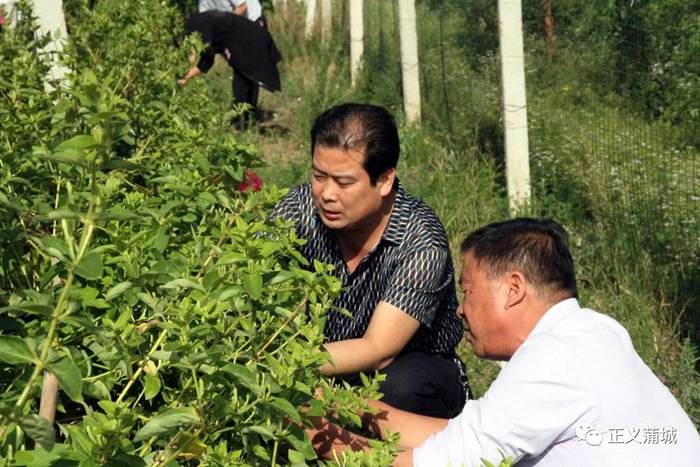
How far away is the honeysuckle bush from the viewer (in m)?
1.49

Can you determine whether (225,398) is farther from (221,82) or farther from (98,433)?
(221,82)

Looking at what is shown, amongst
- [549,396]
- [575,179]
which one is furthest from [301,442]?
[575,179]

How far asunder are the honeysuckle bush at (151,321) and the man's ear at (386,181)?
584 mm

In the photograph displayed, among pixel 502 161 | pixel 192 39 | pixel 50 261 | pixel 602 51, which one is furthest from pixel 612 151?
pixel 50 261

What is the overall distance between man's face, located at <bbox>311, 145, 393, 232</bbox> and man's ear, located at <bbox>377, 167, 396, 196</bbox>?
1cm

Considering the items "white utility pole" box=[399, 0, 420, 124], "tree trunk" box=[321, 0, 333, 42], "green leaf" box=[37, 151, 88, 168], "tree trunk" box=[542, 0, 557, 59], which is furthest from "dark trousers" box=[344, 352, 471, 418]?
"tree trunk" box=[321, 0, 333, 42]

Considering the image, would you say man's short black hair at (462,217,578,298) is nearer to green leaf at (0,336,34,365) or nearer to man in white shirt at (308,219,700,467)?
man in white shirt at (308,219,700,467)

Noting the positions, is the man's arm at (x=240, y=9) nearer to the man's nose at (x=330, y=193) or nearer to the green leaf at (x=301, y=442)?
the man's nose at (x=330, y=193)

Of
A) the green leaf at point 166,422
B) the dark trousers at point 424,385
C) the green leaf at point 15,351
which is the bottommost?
the dark trousers at point 424,385

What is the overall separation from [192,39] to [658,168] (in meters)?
2.23

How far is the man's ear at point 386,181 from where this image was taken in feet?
11.1

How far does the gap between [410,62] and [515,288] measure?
257 inches

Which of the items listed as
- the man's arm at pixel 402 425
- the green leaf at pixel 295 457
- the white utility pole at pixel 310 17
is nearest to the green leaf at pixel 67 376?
the green leaf at pixel 295 457

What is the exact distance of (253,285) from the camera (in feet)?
6.22
